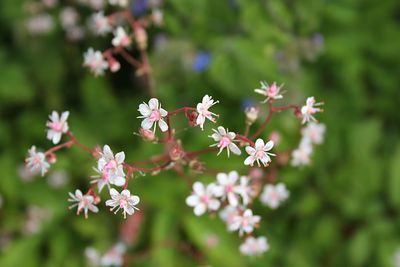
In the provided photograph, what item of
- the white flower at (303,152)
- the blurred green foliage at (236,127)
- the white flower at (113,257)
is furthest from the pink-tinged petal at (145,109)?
the blurred green foliage at (236,127)

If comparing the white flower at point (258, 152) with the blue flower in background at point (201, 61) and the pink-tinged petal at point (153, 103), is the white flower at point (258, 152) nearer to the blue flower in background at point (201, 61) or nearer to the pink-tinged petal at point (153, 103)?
the pink-tinged petal at point (153, 103)

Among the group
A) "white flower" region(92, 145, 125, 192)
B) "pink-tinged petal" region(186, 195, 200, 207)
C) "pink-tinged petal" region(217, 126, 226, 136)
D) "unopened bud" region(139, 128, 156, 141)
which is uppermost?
"unopened bud" region(139, 128, 156, 141)

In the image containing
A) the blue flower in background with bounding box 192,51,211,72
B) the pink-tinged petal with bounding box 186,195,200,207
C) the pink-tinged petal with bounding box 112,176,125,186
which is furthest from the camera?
the blue flower in background with bounding box 192,51,211,72

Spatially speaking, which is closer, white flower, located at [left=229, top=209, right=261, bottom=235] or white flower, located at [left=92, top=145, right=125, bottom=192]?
white flower, located at [left=92, top=145, right=125, bottom=192]

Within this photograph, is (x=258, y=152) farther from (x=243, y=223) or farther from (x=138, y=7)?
(x=138, y=7)

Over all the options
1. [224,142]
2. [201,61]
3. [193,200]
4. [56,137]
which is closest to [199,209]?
[193,200]

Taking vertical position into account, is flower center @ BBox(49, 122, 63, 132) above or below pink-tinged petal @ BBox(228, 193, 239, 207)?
above

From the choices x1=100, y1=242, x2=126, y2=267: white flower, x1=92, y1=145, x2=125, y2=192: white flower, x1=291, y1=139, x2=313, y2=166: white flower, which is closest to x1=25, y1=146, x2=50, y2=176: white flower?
x1=92, y1=145, x2=125, y2=192: white flower

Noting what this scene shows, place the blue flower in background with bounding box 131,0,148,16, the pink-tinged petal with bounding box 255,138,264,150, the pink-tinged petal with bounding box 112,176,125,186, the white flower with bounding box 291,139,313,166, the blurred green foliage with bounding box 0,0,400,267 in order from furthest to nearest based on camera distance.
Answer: the blue flower in background with bounding box 131,0,148,16 < the blurred green foliage with bounding box 0,0,400,267 < the white flower with bounding box 291,139,313,166 < the pink-tinged petal with bounding box 255,138,264,150 < the pink-tinged petal with bounding box 112,176,125,186

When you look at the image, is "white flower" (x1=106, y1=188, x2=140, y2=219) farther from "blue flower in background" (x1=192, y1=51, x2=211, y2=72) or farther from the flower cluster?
"blue flower in background" (x1=192, y1=51, x2=211, y2=72)

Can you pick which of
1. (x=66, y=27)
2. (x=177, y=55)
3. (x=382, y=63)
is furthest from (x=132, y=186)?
(x=382, y=63)
